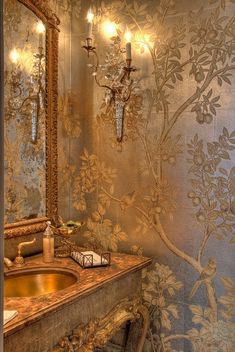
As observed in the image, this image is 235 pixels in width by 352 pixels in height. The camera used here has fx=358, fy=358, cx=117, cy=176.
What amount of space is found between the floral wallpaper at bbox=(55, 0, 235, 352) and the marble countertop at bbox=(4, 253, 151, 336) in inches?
7.9

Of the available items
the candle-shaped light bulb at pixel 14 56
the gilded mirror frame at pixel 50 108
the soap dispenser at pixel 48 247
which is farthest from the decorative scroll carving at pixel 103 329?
the candle-shaped light bulb at pixel 14 56

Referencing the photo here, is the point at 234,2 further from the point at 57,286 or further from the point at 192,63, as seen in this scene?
the point at 57,286

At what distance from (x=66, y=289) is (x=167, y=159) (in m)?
0.87

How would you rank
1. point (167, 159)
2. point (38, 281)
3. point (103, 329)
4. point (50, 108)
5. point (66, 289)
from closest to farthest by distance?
point (66, 289) < point (103, 329) < point (38, 281) < point (167, 159) < point (50, 108)

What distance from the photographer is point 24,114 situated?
1863 mm

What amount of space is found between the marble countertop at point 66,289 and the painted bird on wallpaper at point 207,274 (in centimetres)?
27

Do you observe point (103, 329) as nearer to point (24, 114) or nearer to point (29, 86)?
point (24, 114)

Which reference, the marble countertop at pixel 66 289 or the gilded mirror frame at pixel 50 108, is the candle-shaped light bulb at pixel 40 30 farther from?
the marble countertop at pixel 66 289

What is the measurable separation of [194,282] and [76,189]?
2.89 ft

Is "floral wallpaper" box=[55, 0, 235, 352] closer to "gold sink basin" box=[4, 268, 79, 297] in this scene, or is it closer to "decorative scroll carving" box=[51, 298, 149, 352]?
"decorative scroll carving" box=[51, 298, 149, 352]

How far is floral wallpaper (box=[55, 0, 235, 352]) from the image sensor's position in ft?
5.80

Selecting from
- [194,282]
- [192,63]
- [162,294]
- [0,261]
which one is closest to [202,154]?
[192,63]

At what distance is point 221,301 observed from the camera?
177 centimetres

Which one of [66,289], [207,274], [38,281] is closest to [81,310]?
[66,289]
